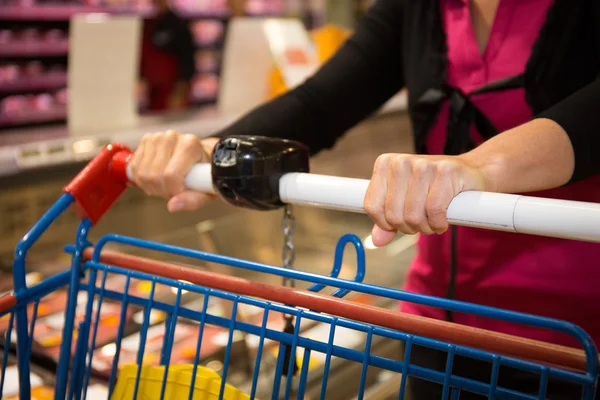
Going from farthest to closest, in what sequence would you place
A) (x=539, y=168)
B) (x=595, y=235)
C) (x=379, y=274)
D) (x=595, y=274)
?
1. (x=379, y=274)
2. (x=595, y=274)
3. (x=539, y=168)
4. (x=595, y=235)

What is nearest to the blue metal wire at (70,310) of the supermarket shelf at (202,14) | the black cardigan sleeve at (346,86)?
the black cardigan sleeve at (346,86)

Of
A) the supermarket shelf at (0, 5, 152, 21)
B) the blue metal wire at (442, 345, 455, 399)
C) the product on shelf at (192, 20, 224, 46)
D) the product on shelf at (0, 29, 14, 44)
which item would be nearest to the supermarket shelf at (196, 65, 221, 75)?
the product on shelf at (192, 20, 224, 46)

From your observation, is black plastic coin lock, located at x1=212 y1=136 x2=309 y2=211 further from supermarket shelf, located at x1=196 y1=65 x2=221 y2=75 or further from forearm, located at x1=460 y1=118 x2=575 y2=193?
supermarket shelf, located at x1=196 y1=65 x2=221 y2=75

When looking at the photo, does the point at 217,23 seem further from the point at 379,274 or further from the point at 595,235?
the point at 595,235

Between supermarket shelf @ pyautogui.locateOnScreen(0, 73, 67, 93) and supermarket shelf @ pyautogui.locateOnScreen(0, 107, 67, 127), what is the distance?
0.79 feet

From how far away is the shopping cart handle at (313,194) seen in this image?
56 cm

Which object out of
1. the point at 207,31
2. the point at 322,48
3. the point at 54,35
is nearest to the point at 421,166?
the point at 322,48

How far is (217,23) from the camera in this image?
5.81 m

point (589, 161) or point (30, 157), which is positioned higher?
point (589, 161)

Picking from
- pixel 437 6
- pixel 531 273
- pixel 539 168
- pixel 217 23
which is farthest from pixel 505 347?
pixel 217 23

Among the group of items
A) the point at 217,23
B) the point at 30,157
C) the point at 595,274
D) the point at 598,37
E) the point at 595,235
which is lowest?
the point at 30,157

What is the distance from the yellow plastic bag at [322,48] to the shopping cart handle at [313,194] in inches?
106

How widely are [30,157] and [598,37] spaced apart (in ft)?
6.86

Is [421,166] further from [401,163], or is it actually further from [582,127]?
[582,127]
